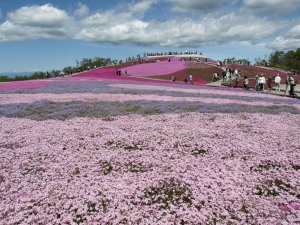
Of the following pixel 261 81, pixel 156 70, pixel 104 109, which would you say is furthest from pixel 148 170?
pixel 156 70

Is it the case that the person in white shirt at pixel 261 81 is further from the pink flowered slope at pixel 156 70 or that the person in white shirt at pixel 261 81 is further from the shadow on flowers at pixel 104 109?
the pink flowered slope at pixel 156 70

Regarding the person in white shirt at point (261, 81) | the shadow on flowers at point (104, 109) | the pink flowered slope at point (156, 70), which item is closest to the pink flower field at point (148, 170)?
the shadow on flowers at point (104, 109)

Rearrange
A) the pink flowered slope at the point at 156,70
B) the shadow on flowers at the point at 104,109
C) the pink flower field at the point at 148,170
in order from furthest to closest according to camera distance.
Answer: the pink flowered slope at the point at 156,70 → the shadow on flowers at the point at 104,109 → the pink flower field at the point at 148,170

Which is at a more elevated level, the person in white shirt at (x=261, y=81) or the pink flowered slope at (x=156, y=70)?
the pink flowered slope at (x=156, y=70)

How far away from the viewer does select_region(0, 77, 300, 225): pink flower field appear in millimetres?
5793

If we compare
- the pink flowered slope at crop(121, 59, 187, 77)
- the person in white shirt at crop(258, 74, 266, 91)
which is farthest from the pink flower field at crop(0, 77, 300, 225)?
the pink flowered slope at crop(121, 59, 187, 77)

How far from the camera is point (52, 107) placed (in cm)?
1759

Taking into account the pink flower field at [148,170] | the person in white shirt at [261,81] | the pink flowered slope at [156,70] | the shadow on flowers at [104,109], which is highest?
the pink flowered slope at [156,70]

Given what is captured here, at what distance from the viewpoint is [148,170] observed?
26.5 ft

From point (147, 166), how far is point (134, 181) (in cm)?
117

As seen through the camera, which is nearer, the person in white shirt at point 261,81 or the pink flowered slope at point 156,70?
the person in white shirt at point 261,81

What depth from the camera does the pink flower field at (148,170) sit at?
19.0 ft

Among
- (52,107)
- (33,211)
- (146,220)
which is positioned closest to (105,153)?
(33,211)

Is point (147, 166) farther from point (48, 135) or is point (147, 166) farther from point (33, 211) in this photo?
point (48, 135)
